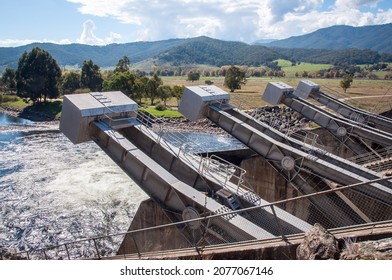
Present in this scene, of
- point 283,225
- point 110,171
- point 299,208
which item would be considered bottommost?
point 110,171

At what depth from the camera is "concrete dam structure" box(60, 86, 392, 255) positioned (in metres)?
9.92

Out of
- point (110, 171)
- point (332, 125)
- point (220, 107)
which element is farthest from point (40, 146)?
point (332, 125)

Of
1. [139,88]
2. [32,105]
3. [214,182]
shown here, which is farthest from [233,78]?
[214,182]

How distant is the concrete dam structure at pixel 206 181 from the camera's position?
9922 mm

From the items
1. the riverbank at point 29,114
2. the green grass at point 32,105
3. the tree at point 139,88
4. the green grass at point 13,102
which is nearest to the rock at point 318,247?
the riverbank at point 29,114

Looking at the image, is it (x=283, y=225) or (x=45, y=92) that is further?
(x=45, y=92)

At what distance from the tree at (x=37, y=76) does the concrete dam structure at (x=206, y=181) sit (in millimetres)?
59676

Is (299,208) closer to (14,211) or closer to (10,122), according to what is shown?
(14,211)

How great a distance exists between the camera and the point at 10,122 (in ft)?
180

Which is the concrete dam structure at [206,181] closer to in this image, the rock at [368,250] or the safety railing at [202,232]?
the safety railing at [202,232]

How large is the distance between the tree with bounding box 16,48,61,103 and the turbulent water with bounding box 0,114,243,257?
33.1m
